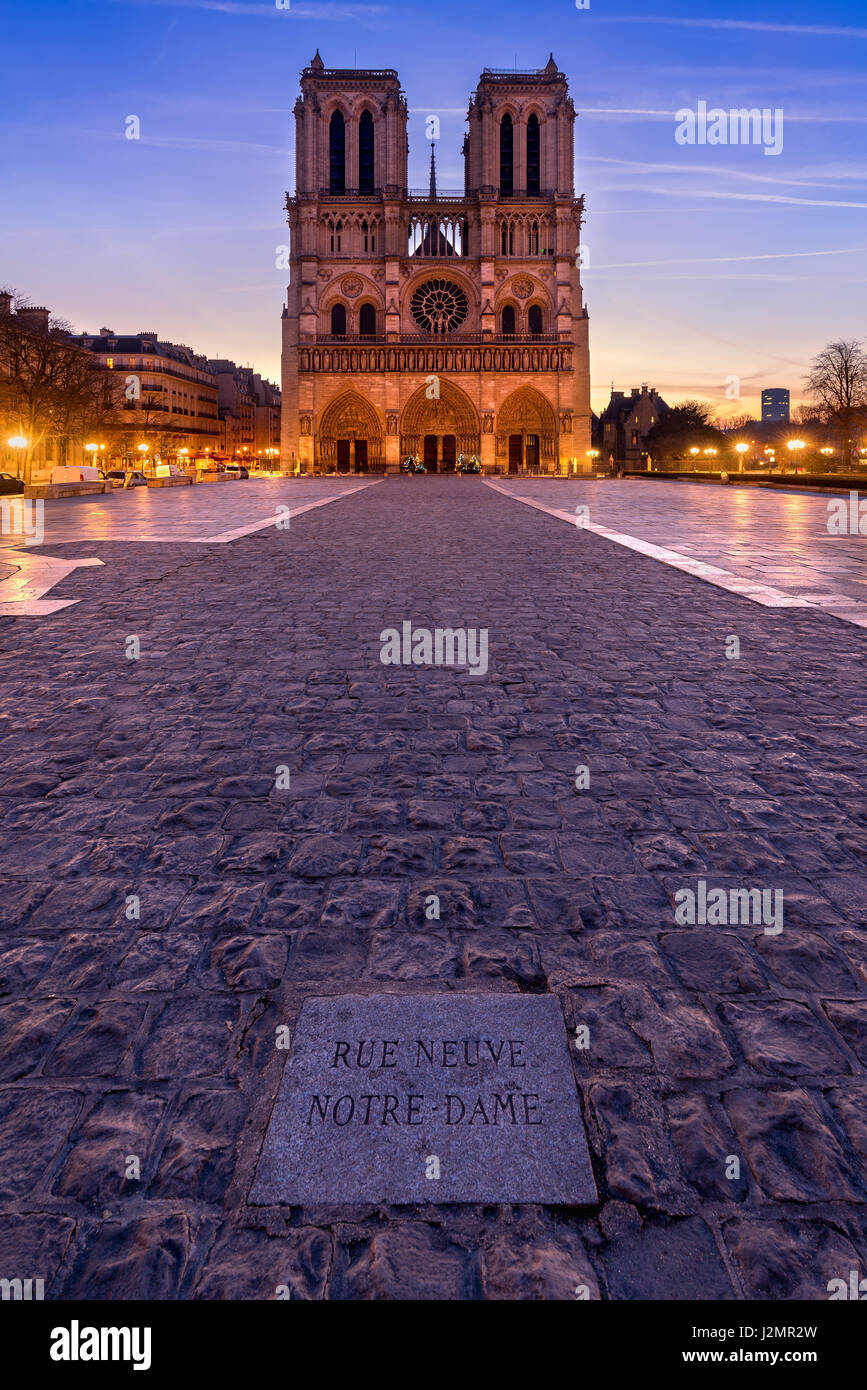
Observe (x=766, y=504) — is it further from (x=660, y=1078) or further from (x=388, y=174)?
(x=388, y=174)

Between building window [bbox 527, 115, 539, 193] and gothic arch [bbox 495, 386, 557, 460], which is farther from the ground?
building window [bbox 527, 115, 539, 193]

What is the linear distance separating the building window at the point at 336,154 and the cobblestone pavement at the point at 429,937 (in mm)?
75931

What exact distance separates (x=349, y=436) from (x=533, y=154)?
2689 centimetres

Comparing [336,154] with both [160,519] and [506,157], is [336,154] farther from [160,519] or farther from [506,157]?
[160,519]

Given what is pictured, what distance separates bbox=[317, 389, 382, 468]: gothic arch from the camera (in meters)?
72.4

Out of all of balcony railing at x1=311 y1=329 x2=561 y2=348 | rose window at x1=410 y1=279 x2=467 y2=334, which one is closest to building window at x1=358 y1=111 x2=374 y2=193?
rose window at x1=410 y1=279 x2=467 y2=334

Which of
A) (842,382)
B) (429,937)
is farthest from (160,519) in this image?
(842,382)

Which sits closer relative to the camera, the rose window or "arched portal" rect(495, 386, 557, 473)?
the rose window

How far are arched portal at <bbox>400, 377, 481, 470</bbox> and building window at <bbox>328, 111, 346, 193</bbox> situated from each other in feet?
57.5

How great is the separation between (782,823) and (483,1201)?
2440 millimetres

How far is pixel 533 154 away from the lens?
7044 centimetres

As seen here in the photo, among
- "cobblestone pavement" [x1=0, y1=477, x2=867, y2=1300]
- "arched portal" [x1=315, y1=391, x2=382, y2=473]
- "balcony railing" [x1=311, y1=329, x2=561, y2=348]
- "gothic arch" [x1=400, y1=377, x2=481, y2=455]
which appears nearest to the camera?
"cobblestone pavement" [x1=0, y1=477, x2=867, y2=1300]

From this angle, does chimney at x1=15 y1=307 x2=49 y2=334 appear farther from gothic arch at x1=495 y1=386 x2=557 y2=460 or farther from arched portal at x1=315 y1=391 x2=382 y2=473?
gothic arch at x1=495 y1=386 x2=557 y2=460

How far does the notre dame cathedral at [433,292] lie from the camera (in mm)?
68625
